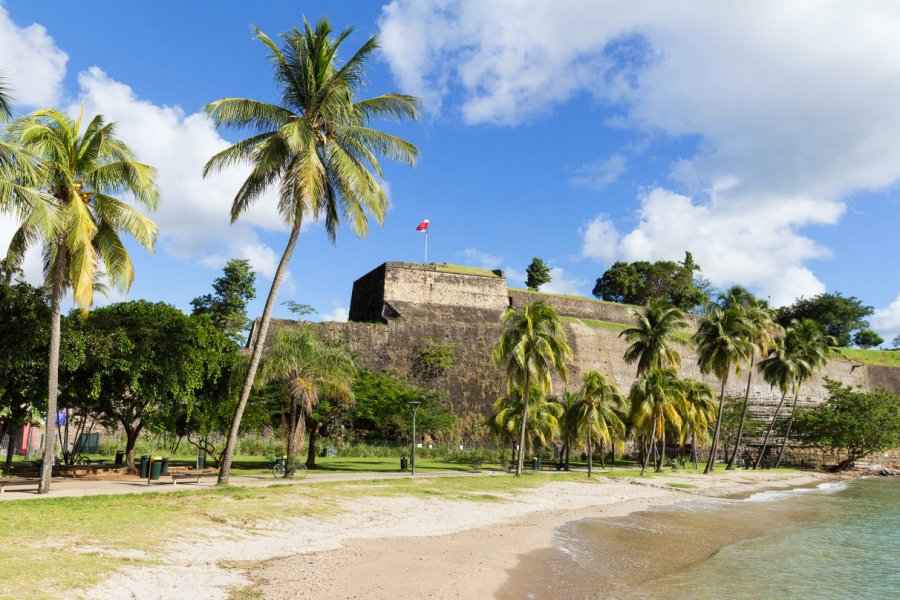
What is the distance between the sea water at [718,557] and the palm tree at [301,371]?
40.7ft

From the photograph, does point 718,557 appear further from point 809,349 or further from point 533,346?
point 809,349

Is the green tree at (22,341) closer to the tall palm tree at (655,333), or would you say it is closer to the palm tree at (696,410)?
the tall palm tree at (655,333)

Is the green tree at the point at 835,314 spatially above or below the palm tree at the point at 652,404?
above

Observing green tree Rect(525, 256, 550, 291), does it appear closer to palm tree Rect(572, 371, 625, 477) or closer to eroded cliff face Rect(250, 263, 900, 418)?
eroded cliff face Rect(250, 263, 900, 418)

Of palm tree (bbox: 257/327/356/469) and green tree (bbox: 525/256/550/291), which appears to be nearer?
palm tree (bbox: 257/327/356/469)

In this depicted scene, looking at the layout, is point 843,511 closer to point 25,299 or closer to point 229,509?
point 229,509

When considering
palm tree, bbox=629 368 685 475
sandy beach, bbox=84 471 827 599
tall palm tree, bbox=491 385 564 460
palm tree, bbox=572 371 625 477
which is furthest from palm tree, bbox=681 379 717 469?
sandy beach, bbox=84 471 827 599

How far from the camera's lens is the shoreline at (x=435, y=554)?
966 centimetres

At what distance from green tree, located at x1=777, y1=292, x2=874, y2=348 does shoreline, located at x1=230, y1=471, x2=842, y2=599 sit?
83.3m

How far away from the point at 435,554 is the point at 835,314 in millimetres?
99153

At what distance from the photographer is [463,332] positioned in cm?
5575

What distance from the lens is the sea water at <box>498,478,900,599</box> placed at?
11367 millimetres

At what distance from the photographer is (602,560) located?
1348 cm

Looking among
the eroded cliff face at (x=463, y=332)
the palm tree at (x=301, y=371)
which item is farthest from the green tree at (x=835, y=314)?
the palm tree at (x=301, y=371)
